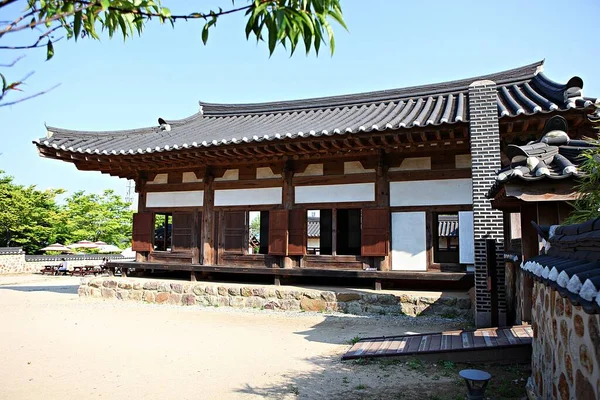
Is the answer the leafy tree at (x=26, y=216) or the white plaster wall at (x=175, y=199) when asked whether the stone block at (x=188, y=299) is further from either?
the leafy tree at (x=26, y=216)

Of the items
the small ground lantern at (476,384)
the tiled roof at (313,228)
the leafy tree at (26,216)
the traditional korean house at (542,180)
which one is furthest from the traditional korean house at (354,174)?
the leafy tree at (26,216)

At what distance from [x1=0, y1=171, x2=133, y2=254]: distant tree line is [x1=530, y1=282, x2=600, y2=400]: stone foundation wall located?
2888 cm

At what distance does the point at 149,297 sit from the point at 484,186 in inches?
321

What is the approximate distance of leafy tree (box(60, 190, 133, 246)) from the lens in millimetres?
30167

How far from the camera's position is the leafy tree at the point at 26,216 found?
83.6 ft

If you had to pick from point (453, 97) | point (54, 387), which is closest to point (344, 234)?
point (453, 97)

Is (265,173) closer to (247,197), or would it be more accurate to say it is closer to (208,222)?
(247,197)

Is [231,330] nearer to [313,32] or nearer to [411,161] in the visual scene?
[411,161]

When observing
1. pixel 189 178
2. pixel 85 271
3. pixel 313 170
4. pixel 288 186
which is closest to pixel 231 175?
pixel 189 178

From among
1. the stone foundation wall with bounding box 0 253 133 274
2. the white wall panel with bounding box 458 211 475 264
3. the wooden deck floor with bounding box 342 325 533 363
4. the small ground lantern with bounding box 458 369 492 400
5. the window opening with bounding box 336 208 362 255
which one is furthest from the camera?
the stone foundation wall with bounding box 0 253 133 274

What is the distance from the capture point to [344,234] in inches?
613

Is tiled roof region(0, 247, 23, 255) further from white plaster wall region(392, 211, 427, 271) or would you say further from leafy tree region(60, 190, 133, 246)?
white plaster wall region(392, 211, 427, 271)

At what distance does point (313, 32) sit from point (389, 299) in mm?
7275

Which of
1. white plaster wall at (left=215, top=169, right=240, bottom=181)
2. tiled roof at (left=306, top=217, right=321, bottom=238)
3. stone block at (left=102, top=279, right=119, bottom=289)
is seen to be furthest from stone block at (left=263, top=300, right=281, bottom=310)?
tiled roof at (left=306, top=217, right=321, bottom=238)
